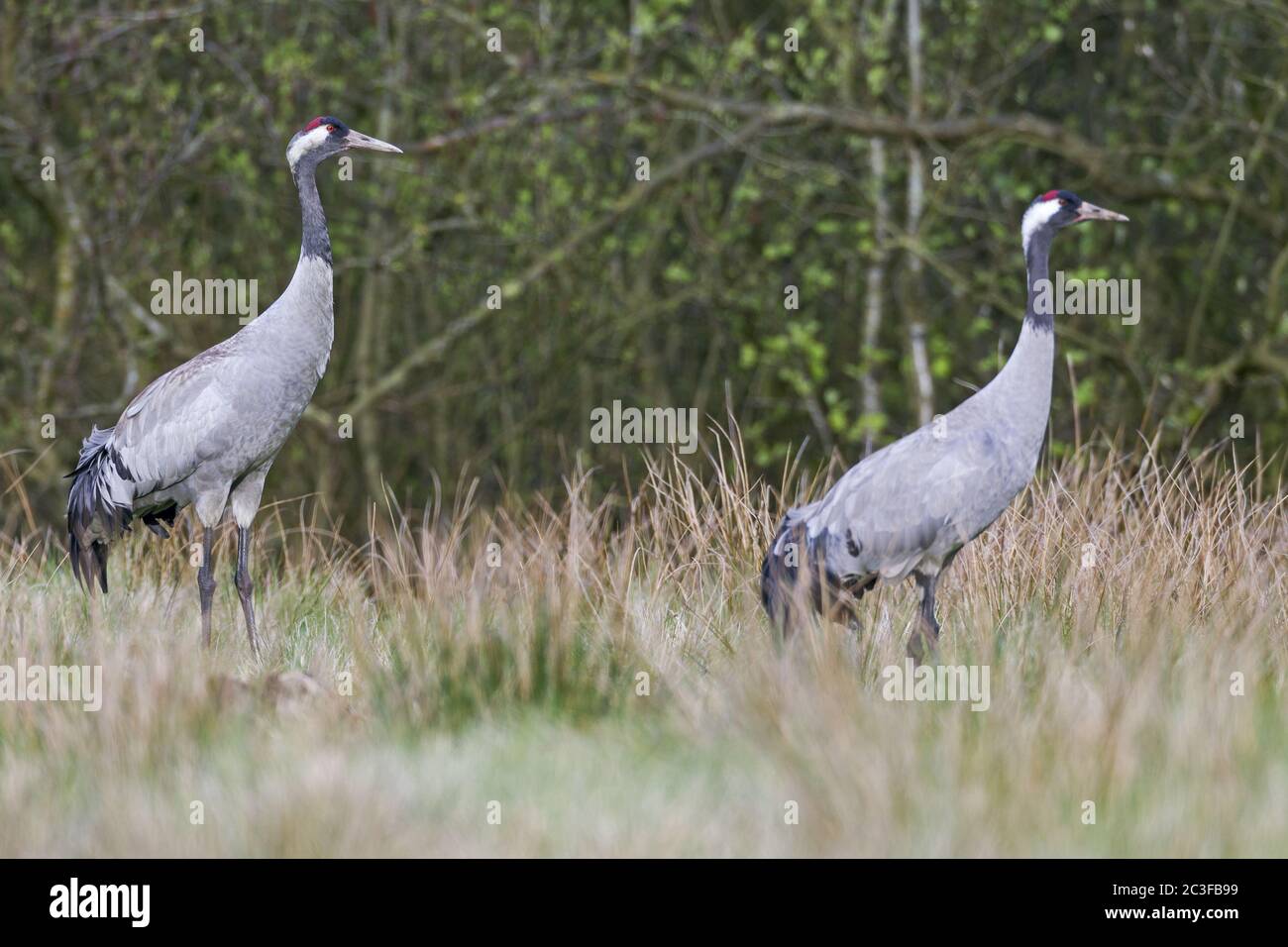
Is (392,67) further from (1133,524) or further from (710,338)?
(1133,524)

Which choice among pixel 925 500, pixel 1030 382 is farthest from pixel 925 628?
pixel 1030 382

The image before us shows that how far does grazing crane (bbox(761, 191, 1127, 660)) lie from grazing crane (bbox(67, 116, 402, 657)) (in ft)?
5.76

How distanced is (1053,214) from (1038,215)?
2.1 inches

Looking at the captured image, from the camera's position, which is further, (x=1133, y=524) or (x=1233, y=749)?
(x=1133, y=524)

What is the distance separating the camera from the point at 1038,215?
5.85 m

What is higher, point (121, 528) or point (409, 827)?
point (121, 528)

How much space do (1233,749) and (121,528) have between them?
157 inches

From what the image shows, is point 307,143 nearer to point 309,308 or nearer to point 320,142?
point 320,142

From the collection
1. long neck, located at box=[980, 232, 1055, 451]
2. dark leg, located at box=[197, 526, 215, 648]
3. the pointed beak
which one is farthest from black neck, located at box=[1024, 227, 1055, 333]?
dark leg, located at box=[197, 526, 215, 648]

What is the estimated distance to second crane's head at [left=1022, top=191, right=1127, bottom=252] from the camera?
583 cm

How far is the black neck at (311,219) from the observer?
241 inches

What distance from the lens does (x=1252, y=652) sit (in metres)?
4.83
